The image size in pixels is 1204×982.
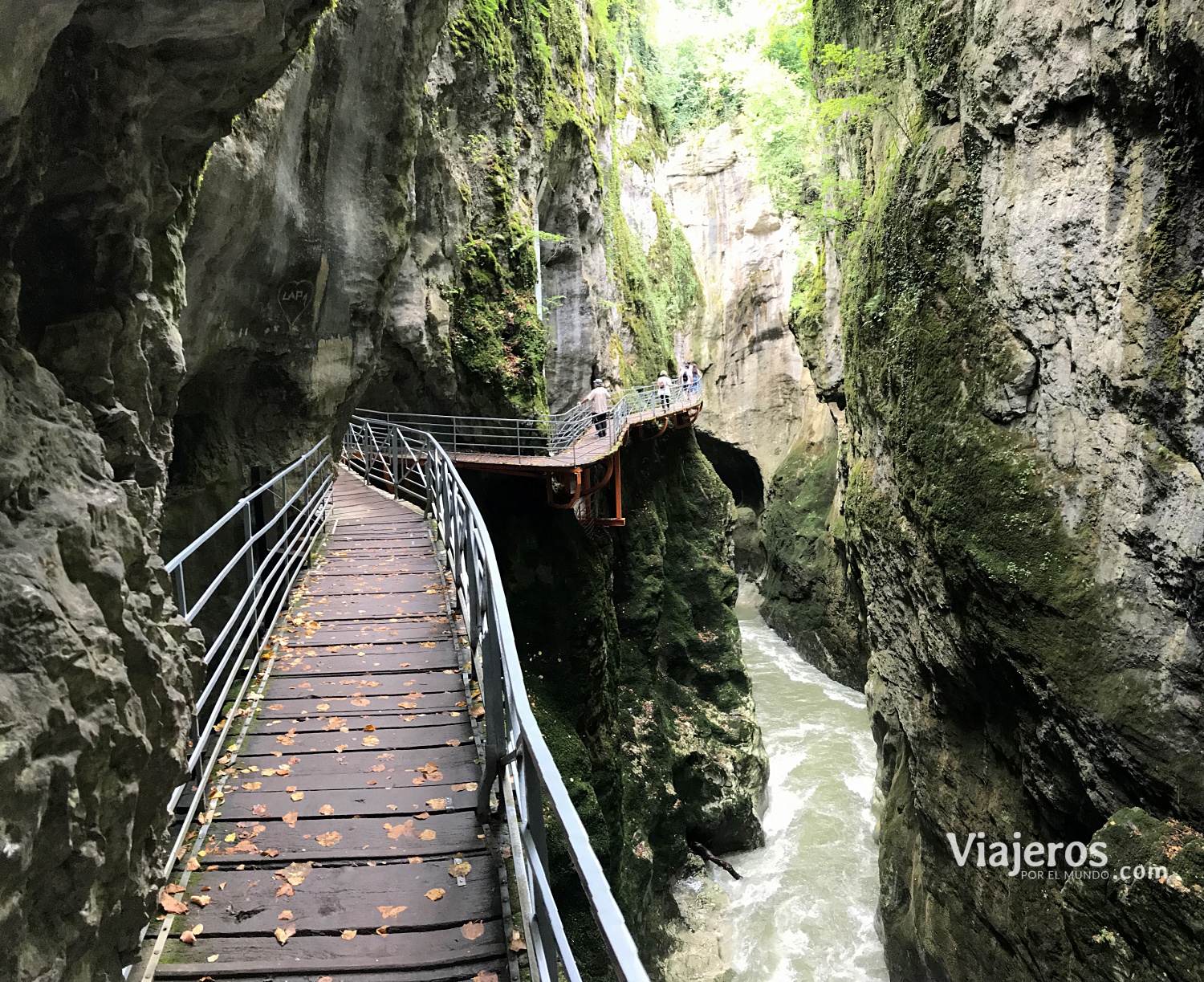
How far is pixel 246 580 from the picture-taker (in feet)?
31.7

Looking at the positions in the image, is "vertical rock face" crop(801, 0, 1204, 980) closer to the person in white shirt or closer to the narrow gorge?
the narrow gorge

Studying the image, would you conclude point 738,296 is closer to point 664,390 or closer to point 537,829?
point 664,390

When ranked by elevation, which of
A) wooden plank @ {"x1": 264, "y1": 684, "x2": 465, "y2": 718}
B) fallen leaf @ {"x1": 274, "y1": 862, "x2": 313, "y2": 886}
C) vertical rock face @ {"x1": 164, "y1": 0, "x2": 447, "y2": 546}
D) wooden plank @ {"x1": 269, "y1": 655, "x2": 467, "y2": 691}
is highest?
vertical rock face @ {"x1": 164, "y1": 0, "x2": 447, "y2": 546}

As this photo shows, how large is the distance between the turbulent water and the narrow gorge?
0.37 feet

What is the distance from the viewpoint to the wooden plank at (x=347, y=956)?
3.33m

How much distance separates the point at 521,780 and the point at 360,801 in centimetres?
162

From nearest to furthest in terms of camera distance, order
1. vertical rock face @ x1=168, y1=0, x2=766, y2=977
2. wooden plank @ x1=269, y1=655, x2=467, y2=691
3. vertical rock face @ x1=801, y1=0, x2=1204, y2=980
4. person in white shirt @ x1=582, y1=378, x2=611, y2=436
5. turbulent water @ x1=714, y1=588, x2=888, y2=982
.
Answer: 1. wooden plank @ x1=269, y1=655, x2=467, y2=691
2. vertical rock face @ x1=801, y1=0, x2=1204, y2=980
3. vertical rock face @ x1=168, y1=0, x2=766, y2=977
4. turbulent water @ x1=714, y1=588, x2=888, y2=982
5. person in white shirt @ x1=582, y1=378, x2=611, y2=436

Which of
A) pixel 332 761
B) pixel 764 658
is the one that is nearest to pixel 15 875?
pixel 332 761

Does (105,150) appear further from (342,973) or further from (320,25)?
(320,25)

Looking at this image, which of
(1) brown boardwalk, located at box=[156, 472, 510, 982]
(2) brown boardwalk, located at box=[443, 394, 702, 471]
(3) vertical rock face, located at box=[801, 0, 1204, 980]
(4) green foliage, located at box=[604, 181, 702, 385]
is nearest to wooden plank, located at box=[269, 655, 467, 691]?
(1) brown boardwalk, located at box=[156, 472, 510, 982]

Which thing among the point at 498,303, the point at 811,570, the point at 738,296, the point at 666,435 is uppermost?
the point at 738,296

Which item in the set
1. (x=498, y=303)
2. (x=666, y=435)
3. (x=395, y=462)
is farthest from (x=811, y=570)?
(x=395, y=462)

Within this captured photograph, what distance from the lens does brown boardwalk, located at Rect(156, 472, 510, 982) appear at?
3.44 meters

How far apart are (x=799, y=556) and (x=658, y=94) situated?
2554cm
